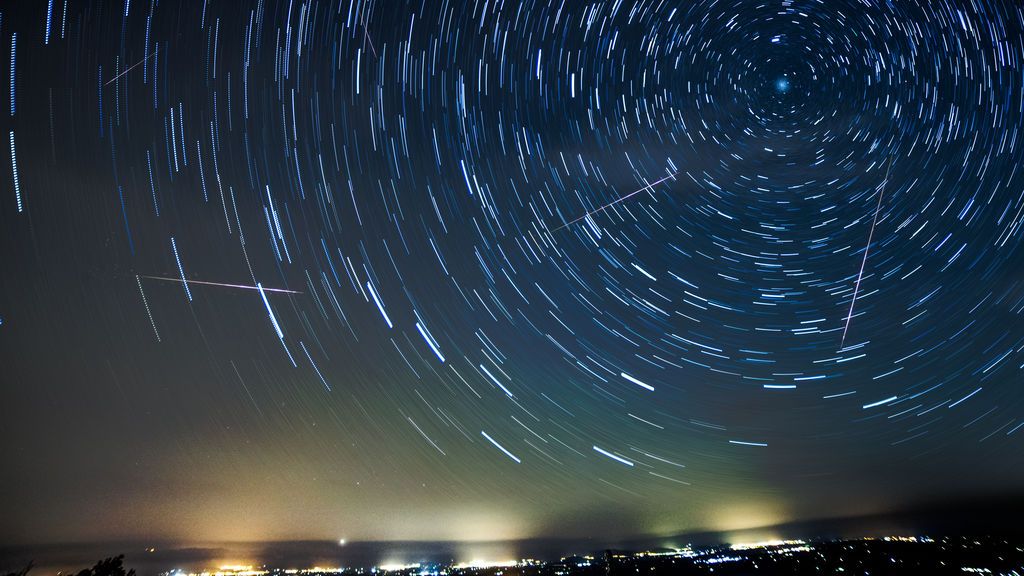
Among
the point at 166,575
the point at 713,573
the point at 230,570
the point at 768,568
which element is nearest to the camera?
the point at 713,573

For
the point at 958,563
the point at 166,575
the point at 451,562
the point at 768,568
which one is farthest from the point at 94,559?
the point at 958,563

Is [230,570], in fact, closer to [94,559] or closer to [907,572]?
[94,559]

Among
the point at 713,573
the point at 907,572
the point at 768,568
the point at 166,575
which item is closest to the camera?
the point at 907,572

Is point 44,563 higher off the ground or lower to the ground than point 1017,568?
higher

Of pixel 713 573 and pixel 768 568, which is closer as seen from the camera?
pixel 713 573

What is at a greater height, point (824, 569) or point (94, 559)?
point (94, 559)

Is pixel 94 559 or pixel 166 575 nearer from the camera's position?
pixel 166 575

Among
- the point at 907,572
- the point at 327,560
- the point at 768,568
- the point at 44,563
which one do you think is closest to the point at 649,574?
the point at 768,568

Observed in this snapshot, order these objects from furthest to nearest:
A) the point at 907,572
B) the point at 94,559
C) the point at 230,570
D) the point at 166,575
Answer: the point at 230,570 < the point at 94,559 < the point at 166,575 < the point at 907,572

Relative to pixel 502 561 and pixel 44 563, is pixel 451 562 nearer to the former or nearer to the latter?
pixel 502 561
